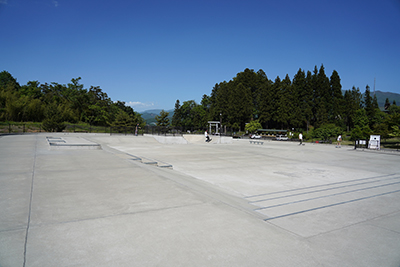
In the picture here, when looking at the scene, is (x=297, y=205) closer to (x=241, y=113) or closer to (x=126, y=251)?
(x=126, y=251)

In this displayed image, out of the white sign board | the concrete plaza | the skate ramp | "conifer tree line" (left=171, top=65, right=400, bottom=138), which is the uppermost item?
"conifer tree line" (left=171, top=65, right=400, bottom=138)

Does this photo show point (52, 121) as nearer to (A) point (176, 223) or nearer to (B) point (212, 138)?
(B) point (212, 138)

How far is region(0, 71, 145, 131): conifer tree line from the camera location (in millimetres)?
42312

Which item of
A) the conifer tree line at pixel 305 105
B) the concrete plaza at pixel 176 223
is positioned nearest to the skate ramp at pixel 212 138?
the concrete plaza at pixel 176 223

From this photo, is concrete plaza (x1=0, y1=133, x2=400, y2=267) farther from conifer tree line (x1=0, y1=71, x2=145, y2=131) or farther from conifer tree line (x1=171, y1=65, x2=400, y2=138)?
conifer tree line (x1=171, y1=65, x2=400, y2=138)

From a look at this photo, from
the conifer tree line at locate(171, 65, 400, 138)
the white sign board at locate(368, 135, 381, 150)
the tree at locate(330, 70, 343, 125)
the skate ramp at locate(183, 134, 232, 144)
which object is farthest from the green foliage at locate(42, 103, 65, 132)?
the tree at locate(330, 70, 343, 125)

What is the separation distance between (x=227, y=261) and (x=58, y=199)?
140 inches

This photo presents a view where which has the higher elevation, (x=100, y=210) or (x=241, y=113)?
(x=241, y=113)

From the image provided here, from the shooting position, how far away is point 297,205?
5.82 meters

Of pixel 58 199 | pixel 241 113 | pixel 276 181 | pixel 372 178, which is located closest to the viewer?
pixel 58 199

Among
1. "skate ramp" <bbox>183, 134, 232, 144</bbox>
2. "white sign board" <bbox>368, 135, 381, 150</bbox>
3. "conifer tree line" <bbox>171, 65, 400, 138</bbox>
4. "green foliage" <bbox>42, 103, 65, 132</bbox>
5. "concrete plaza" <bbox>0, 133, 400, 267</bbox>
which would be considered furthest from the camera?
"conifer tree line" <bbox>171, 65, 400, 138</bbox>

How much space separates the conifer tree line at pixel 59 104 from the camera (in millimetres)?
42312

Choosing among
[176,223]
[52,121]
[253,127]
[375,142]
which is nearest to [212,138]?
[375,142]

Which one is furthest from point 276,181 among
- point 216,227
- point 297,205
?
point 216,227
